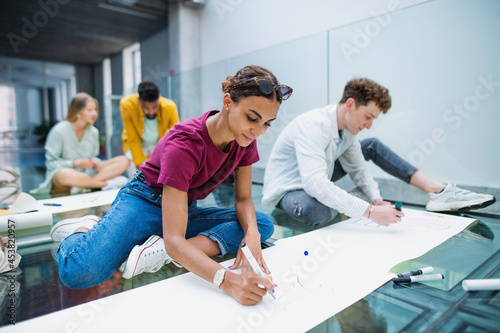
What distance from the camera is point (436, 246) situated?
1317 millimetres

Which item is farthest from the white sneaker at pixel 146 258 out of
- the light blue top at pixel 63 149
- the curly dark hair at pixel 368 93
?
the light blue top at pixel 63 149

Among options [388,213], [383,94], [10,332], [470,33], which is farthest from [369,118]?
[10,332]

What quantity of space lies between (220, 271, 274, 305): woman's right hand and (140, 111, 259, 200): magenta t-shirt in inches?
11.0

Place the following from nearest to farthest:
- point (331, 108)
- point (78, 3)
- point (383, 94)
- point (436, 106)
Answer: point (383, 94), point (331, 108), point (436, 106), point (78, 3)

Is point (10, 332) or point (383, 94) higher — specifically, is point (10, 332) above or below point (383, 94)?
below

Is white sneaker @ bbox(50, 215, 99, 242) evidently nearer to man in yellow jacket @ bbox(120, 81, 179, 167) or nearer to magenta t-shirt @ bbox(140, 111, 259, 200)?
magenta t-shirt @ bbox(140, 111, 259, 200)

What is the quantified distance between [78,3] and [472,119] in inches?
224

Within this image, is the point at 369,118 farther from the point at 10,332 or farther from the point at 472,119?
the point at 10,332

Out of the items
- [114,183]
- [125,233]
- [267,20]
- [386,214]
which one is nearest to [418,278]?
[386,214]

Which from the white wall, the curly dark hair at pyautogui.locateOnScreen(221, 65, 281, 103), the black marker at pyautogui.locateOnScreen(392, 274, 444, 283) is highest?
the white wall

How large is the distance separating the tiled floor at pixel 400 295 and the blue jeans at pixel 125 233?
7 cm

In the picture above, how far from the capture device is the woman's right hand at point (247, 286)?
2.69 feet

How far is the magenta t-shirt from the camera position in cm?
94

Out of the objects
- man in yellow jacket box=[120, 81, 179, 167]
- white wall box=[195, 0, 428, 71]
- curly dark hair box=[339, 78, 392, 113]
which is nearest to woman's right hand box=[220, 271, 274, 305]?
curly dark hair box=[339, 78, 392, 113]
